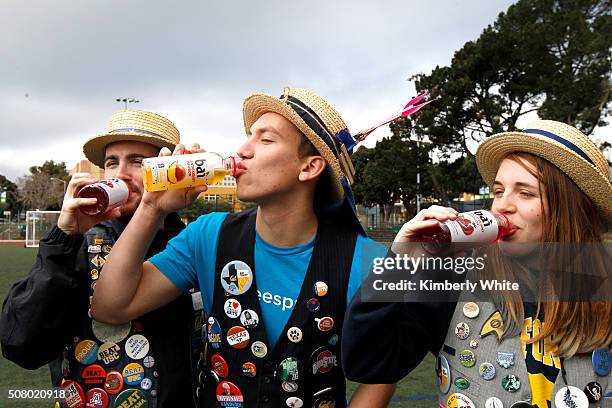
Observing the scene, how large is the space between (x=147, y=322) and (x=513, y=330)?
134 centimetres

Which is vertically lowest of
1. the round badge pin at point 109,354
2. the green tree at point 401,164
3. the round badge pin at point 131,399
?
the round badge pin at point 131,399

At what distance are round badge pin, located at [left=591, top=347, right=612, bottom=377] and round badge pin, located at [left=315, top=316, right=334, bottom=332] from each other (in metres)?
0.86

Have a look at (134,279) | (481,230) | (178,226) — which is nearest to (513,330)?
(481,230)

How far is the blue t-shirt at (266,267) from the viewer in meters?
2.01

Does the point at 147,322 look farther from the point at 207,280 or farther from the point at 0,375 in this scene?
the point at 0,375

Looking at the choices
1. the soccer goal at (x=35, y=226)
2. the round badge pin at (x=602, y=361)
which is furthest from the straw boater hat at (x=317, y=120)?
the soccer goal at (x=35, y=226)

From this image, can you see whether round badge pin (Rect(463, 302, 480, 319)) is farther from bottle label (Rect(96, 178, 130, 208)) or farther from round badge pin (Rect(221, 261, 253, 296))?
bottle label (Rect(96, 178, 130, 208))

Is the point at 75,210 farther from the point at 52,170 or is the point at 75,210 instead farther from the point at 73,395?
→ the point at 52,170

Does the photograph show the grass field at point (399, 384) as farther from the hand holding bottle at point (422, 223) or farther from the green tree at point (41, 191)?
the green tree at point (41, 191)

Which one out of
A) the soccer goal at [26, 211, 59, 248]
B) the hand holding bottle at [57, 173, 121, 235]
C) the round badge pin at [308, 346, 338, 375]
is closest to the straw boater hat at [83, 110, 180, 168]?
the hand holding bottle at [57, 173, 121, 235]

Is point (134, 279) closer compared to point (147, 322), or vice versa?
point (134, 279)

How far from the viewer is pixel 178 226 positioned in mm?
2455

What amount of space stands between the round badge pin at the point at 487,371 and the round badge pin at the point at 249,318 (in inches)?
31.5

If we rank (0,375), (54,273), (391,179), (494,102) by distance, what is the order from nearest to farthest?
(54,273) < (0,375) < (494,102) < (391,179)
